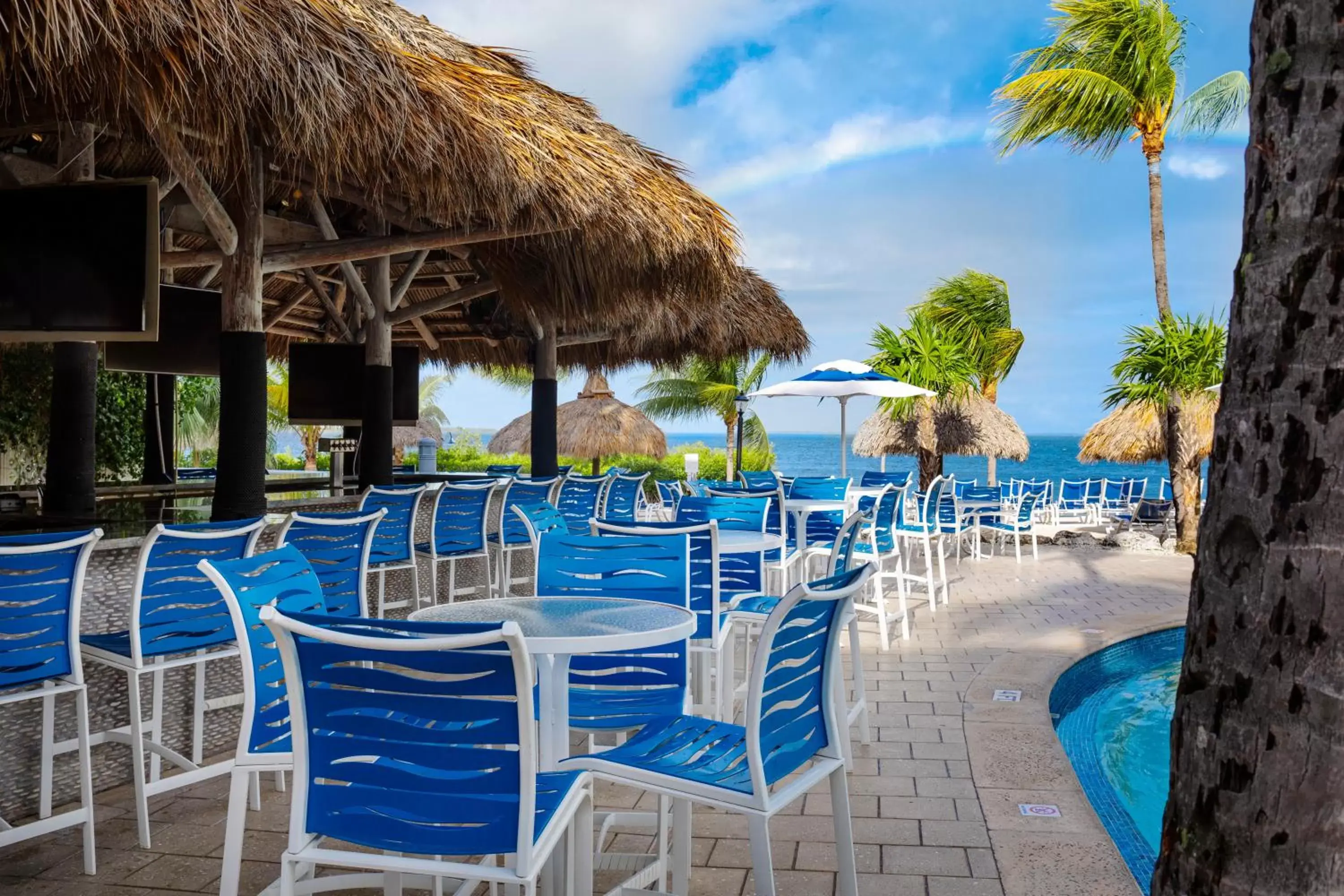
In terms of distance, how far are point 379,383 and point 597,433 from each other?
7968 mm

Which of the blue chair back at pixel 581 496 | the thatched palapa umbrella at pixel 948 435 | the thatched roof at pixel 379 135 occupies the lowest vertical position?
the blue chair back at pixel 581 496

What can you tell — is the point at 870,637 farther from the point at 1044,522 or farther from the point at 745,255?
the point at 1044,522

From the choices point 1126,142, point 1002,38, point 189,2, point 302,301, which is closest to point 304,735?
point 189,2

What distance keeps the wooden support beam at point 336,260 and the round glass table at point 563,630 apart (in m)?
4.02

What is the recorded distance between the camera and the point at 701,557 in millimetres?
3516

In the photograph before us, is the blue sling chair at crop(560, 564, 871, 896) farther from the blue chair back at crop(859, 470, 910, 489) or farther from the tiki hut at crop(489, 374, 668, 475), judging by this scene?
the tiki hut at crop(489, 374, 668, 475)

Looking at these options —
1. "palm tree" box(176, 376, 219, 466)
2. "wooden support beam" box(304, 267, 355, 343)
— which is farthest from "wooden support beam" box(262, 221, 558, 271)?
"palm tree" box(176, 376, 219, 466)

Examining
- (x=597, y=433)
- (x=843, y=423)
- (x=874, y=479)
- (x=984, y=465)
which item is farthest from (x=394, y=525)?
(x=984, y=465)

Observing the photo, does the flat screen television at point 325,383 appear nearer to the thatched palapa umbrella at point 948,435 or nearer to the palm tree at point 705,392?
the thatched palapa umbrella at point 948,435

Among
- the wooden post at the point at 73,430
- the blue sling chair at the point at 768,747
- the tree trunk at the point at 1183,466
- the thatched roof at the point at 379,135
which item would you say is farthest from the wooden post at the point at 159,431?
the tree trunk at the point at 1183,466

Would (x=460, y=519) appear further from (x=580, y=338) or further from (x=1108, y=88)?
(x=1108, y=88)

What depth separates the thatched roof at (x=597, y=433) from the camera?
53.4ft

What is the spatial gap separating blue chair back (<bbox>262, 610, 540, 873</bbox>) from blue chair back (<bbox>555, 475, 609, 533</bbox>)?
16.2ft

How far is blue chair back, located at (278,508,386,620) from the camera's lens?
3.47 metres
